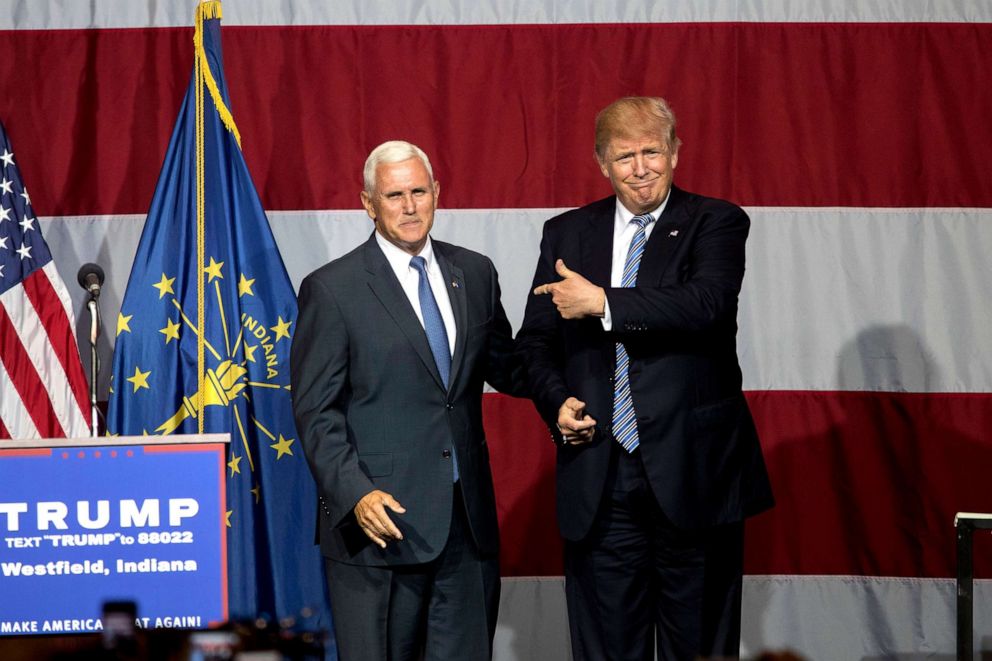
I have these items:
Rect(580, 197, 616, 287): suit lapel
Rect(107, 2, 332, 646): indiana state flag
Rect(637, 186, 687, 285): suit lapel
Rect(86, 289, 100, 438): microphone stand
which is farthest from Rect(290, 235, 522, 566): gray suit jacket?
Rect(86, 289, 100, 438): microphone stand

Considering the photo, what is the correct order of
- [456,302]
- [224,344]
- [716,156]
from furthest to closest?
[716,156], [224,344], [456,302]

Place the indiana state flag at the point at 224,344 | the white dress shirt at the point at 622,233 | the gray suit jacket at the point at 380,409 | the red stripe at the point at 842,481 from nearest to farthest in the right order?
the gray suit jacket at the point at 380,409, the white dress shirt at the point at 622,233, the indiana state flag at the point at 224,344, the red stripe at the point at 842,481

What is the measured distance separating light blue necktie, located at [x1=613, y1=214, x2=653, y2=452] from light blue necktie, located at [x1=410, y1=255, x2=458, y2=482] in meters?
0.36

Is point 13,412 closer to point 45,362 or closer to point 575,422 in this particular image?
point 45,362

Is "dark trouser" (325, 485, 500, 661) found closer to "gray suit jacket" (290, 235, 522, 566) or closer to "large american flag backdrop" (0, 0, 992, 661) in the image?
"gray suit jacket" (290, 235, 522, 566)

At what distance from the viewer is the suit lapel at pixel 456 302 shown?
2646 millimetres

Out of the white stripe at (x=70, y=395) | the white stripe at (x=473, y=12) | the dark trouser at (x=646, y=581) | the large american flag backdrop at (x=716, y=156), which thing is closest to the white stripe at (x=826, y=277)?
the large american flag backdrop at (x=716, y=156)

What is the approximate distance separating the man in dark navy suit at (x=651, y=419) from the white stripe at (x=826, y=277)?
107 centimetres

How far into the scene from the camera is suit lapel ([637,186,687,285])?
2.63 meters

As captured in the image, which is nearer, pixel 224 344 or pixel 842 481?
pixel 224 344

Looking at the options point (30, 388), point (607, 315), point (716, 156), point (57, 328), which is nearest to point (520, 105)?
point (716, 156)

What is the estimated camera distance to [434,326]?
266 cm

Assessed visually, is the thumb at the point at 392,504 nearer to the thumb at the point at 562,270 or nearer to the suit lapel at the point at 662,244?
the thumb at the point at 562,270

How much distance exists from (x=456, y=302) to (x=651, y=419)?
50 cm
